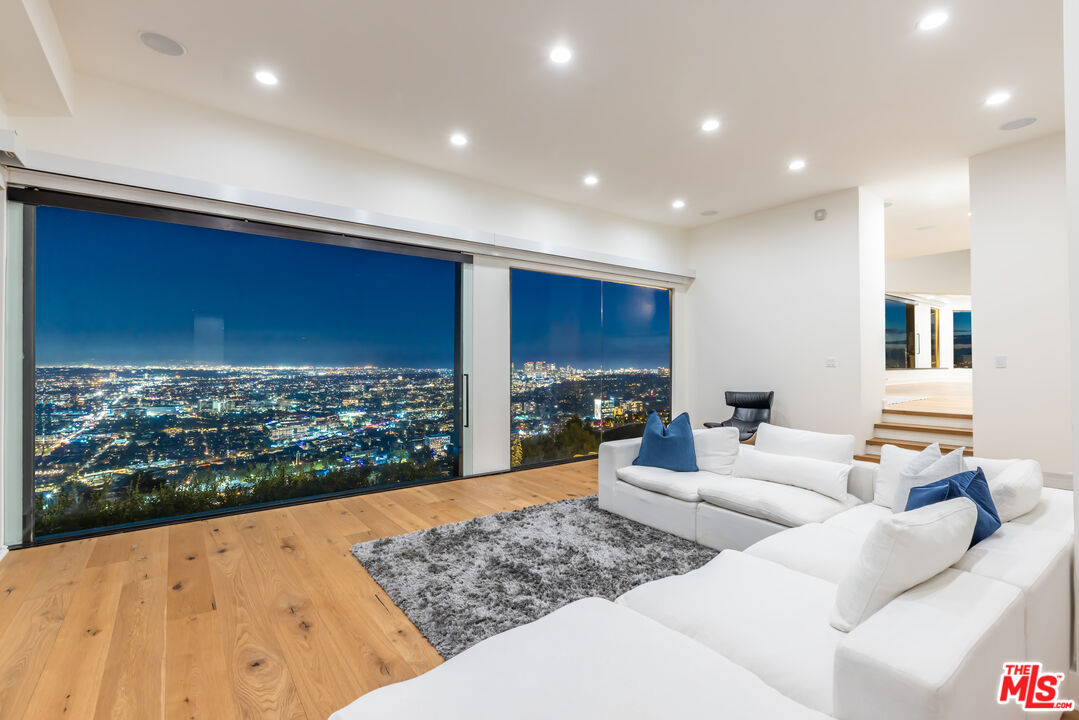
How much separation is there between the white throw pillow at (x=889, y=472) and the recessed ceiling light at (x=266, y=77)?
14.0 feet

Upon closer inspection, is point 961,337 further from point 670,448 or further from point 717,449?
point 670,448

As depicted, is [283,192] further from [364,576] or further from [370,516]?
[364,576]

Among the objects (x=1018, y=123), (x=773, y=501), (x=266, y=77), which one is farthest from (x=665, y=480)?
(x=1018, y=123)

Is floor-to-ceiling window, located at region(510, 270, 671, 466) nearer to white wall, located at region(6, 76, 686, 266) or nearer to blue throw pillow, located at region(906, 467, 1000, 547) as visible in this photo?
white wall, located at region(6, 76, 686, 266)

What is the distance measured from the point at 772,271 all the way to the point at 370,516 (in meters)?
5.12

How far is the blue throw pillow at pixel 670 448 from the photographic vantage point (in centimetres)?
358

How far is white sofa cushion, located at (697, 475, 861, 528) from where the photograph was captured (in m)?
2.67

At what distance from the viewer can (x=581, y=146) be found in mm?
4277

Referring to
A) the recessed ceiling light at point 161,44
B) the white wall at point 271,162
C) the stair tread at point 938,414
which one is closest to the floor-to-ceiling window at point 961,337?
the stair tread at point 938,414

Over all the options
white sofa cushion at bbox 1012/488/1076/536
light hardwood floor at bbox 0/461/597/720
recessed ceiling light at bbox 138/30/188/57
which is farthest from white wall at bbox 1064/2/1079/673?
recessed ceiling light at bbox 138/30/188/57

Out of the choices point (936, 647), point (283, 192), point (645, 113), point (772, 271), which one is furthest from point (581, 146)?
point (936, 647)

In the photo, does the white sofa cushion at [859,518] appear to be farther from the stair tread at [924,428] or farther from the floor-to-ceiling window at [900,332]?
the floor-to-ceiling window at [900,332]

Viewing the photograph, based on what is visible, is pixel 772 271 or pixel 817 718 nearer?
pixel 817 718

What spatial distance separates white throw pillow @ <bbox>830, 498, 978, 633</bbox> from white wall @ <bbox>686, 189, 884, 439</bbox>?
168 inches
